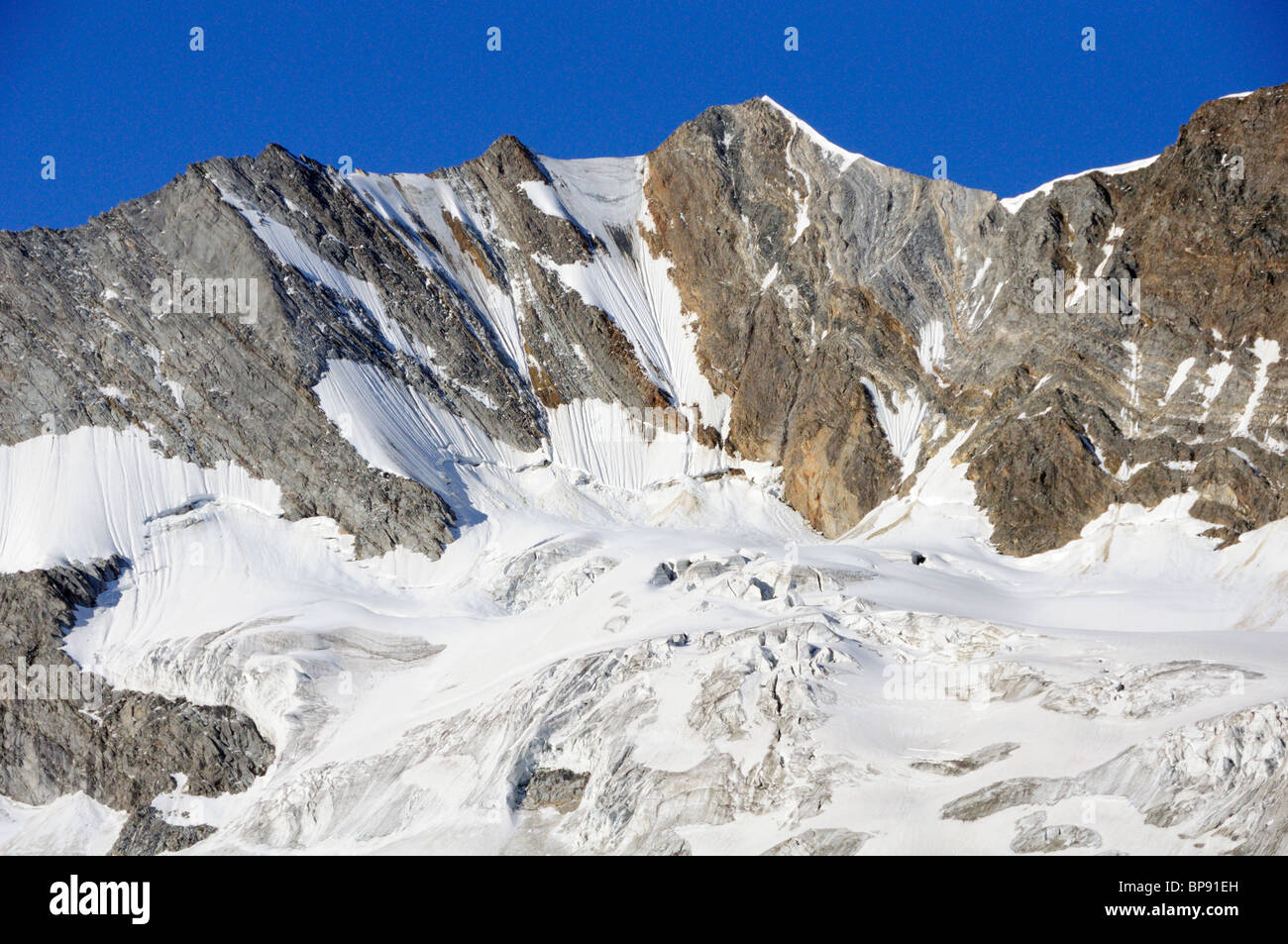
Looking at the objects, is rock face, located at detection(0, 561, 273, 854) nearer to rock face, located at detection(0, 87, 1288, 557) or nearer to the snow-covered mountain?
the snow-covered mountain

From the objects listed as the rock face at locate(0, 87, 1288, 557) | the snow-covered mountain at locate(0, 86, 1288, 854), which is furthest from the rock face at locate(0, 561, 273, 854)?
the rock face at locate(0, 87, 1288, 557)

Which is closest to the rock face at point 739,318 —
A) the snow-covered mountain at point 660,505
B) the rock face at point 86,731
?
the snow-covered mountain at point 660,505

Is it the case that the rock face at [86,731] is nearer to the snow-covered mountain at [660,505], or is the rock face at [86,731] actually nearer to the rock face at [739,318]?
the snow-covered mountain at [660,505]

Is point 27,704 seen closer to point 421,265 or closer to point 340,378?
point 340,378

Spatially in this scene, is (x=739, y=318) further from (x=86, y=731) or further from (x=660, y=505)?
(x=86, y=731)

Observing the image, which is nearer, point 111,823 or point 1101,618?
point 1101,618
